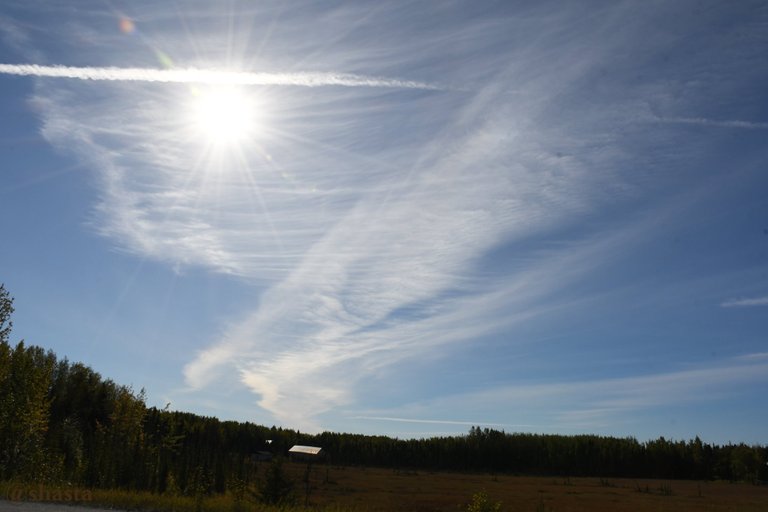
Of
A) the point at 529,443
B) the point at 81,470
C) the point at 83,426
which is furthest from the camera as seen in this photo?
the point at 529,443

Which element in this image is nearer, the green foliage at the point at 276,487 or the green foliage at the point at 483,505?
the green foliage at the point at 483,505

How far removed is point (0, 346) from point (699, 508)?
61470mm

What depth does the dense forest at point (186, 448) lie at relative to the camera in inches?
1320

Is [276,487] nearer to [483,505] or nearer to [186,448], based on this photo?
[483,505]

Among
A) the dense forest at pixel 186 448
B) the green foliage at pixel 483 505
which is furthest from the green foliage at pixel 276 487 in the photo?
the green foliage at pixel 483 505

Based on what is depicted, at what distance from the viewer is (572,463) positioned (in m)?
146

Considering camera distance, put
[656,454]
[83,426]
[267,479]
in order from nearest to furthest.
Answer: [267,479] < [83,426] < [656,454]

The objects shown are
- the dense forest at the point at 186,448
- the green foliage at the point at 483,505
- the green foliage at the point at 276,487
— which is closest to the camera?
the green foliage at the point at 483,505

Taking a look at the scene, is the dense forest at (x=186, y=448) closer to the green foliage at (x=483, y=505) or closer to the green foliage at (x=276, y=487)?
the green foliage at (x=276, y=487)

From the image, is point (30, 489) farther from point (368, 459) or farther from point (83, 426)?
point (368, 459)

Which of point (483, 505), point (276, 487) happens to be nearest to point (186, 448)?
point (276, 487)

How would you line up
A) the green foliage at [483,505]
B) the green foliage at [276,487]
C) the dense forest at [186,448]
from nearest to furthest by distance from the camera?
the green foliage at [483,505] < the green foliage at [276,487] < the dense forest at [186,448]

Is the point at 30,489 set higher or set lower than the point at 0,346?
lower

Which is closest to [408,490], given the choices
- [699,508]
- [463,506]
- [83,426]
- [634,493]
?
[463,506]
